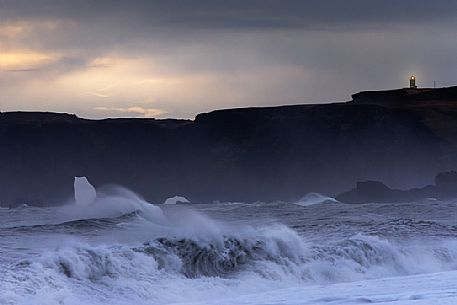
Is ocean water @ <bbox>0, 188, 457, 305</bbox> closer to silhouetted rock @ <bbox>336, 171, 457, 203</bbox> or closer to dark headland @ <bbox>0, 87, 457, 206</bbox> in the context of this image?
silhouetted rock @ <bbox>336, 171, 457, 203</bbox>

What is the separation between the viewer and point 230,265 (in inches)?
682

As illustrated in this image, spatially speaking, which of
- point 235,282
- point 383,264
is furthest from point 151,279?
point 383,264

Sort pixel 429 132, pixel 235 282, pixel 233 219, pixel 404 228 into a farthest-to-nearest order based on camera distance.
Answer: pixel 429 132 < pixel 233 219 < pixel 404 228 < pixel 235 282

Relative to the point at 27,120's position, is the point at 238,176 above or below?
below

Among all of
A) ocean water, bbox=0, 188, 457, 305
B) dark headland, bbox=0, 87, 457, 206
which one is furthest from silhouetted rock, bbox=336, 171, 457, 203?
ocean water, bbox=0, 188, 457, 305

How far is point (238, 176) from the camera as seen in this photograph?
77.4m

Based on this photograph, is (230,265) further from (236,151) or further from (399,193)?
(236,151)

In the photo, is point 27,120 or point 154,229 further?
point 27,120

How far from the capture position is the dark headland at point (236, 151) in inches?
3044

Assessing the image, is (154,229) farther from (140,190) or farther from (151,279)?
(140,190)

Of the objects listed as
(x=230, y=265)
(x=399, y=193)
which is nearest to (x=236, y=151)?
(x=399, y=193)

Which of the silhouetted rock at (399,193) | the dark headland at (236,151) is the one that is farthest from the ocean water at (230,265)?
the dark headland at (236,151)

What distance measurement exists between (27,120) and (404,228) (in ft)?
204

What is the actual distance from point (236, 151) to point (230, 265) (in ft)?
203
